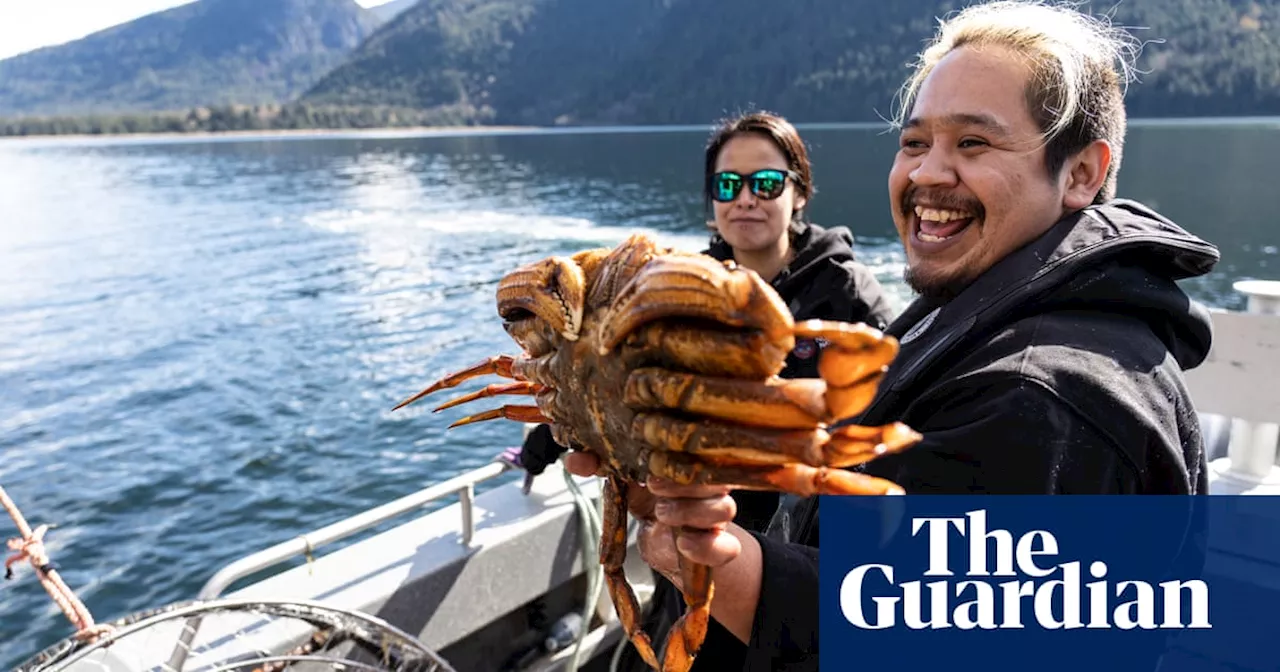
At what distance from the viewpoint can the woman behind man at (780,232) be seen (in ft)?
14.7

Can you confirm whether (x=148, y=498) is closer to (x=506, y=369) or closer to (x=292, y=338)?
(x=292, y=338)

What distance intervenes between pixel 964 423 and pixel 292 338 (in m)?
23.3

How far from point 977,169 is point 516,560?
3895 millimetres

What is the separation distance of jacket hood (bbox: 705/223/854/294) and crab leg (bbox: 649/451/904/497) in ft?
8.79

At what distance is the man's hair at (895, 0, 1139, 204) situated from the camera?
251 centimetres

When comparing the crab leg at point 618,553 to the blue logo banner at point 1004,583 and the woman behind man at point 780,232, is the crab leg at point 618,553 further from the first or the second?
the woman behind man at point 780,232

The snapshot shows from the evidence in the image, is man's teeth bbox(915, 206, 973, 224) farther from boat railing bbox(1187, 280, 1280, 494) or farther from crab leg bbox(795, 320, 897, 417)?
boat railing bbox(1187, 280, 1280, 494)

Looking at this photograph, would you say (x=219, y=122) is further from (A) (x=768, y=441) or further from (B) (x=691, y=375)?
(A) (x=768, y=441)

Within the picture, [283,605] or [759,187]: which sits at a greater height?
[759,187]

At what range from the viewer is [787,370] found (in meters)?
4.22

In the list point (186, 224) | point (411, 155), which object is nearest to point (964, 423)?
point (186, 224)

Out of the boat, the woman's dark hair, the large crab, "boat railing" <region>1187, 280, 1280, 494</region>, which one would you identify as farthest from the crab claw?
"boat railing" <region>1187, 280, 1280, 494</region>

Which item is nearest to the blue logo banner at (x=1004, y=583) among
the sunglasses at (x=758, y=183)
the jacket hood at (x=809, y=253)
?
the jacket hood at (x=809, y=253)

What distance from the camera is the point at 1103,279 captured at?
2277mm
